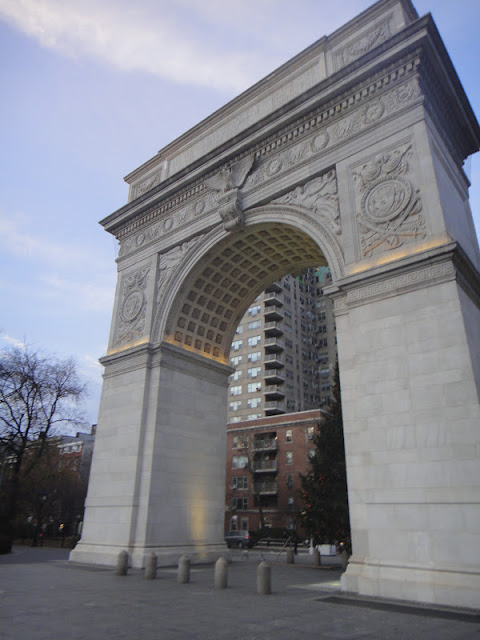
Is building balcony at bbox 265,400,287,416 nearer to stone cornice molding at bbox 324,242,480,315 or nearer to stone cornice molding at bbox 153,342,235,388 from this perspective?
stone cornice molding at bbox 153,342,235,388

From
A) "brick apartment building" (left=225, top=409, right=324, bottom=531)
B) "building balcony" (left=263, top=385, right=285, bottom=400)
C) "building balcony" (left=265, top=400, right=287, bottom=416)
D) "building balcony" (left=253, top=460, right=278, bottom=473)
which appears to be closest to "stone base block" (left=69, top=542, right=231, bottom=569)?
"brick apartment building" (left=225, top=409, right=324, bottom=531)

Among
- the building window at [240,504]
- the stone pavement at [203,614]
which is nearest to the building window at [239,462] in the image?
the building window at [240,504]

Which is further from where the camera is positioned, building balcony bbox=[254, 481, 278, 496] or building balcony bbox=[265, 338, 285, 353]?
building balcony bbox=[265, 338, 285, 353]

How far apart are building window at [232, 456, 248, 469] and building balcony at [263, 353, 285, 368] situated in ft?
45.6

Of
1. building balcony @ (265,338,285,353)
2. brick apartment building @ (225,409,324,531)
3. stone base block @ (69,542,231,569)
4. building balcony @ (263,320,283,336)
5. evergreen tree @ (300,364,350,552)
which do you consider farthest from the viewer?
building balcony @ (263,320,283,336)

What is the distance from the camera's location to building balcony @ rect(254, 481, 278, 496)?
186 feet

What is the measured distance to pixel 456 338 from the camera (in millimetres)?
13258

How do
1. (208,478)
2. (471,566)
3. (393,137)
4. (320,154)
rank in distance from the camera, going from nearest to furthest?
1. (471,566)
2. (393,137)
3. (320,154)
4. (208,478)

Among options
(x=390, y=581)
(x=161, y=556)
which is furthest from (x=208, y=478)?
(x=390, y=581)

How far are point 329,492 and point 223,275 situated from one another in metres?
11.7

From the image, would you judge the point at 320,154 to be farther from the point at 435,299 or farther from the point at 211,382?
the point at 211,382

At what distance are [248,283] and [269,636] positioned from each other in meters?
18.9

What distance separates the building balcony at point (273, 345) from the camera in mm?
69188

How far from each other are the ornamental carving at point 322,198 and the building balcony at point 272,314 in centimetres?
5070
